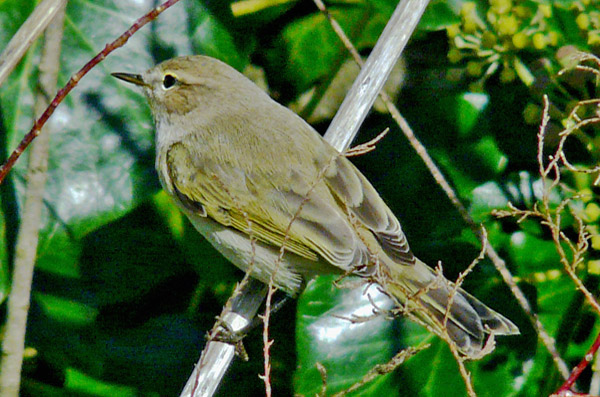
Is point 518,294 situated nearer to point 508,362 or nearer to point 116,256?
point 508,362

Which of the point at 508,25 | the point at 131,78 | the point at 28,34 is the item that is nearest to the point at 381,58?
the point at 508,25

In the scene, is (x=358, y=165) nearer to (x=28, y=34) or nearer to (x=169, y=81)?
(x=169, y=81)

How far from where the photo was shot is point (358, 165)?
9.45 feet

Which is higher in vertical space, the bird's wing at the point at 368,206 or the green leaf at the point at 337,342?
the bird's wing at the point at 368,206

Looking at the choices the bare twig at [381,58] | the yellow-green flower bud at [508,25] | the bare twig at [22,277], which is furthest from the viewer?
the bare twig at [381,58]

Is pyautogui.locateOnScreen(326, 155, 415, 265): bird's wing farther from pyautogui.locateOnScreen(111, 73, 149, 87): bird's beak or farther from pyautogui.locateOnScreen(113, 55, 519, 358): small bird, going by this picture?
pyautogui.locateOnScreen(111, 73, 149, 87): bird's beak

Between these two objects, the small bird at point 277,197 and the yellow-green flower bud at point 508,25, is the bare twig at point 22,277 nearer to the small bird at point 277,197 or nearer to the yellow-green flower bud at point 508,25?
the small bird at point 277,197

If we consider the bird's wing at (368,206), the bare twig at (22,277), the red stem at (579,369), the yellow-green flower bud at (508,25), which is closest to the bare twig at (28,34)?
the bare twig at (22,277)

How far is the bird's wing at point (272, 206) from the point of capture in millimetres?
2547

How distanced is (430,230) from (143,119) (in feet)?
3.36

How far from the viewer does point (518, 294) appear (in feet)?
7.09

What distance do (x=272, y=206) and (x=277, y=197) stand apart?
34 mm

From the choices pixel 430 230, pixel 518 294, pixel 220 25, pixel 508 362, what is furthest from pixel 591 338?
pixel 220 25

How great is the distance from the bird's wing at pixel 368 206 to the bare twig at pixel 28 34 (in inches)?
40.4
